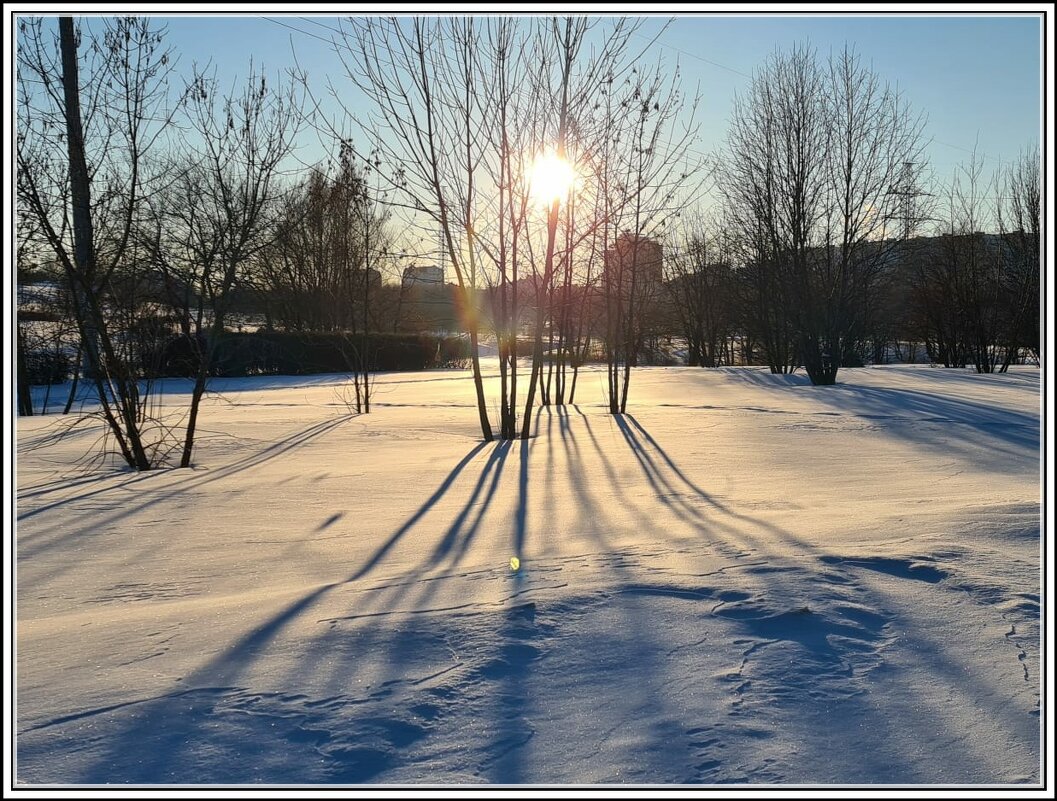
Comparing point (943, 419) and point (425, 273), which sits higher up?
point (425, 273)

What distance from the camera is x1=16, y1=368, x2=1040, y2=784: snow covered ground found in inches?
56.5

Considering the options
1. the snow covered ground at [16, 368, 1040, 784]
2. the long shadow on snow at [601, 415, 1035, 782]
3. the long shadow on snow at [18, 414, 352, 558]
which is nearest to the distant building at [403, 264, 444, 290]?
the long shadow on snow at [18, 414, 352, 558]

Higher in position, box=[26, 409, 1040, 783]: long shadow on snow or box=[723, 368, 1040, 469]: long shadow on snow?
box=[723, 368, 1040, 469]: long shadow on snow

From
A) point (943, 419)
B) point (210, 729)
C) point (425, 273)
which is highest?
point (425, 273)

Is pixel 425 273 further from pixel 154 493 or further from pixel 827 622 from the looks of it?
pixel 827 622

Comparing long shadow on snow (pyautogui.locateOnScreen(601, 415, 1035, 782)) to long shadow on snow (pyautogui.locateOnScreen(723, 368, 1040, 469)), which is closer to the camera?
long shadow on snow (pyautogui.locateOnScreen(601, 415, 1035, 782))

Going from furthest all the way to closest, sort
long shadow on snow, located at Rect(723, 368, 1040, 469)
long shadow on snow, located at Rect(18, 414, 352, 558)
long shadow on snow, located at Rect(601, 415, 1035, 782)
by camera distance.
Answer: long shadow on snow, located at Rect(723, 368, 1040, 469) < long shadow on snow, located at Rect(18, 414, 352, 558) < long shadow on snow, located at Rect(601, 415, 1035, 782)

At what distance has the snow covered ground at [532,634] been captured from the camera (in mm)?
1436

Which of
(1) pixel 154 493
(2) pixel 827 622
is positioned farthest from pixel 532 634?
(1) pixel 154 493

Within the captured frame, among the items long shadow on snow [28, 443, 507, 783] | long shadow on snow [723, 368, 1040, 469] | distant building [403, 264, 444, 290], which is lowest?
long shadow on snow [28, 443, 507, 783]

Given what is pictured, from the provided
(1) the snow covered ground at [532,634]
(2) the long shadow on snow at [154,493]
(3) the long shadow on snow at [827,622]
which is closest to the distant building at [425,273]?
(2) the long shadow on snow at [154,493]

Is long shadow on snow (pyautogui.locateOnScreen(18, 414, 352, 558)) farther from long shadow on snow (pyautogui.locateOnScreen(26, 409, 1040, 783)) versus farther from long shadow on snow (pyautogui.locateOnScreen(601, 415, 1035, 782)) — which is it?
long shadow on snow (pyautogui.locateOnScreen(601, 415, 1035, 782))

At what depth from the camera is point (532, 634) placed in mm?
1950

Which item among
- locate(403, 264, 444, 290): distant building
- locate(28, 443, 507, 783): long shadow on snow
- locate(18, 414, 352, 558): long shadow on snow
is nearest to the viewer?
locate(28, 443, 507, 783): long shadow on snow
